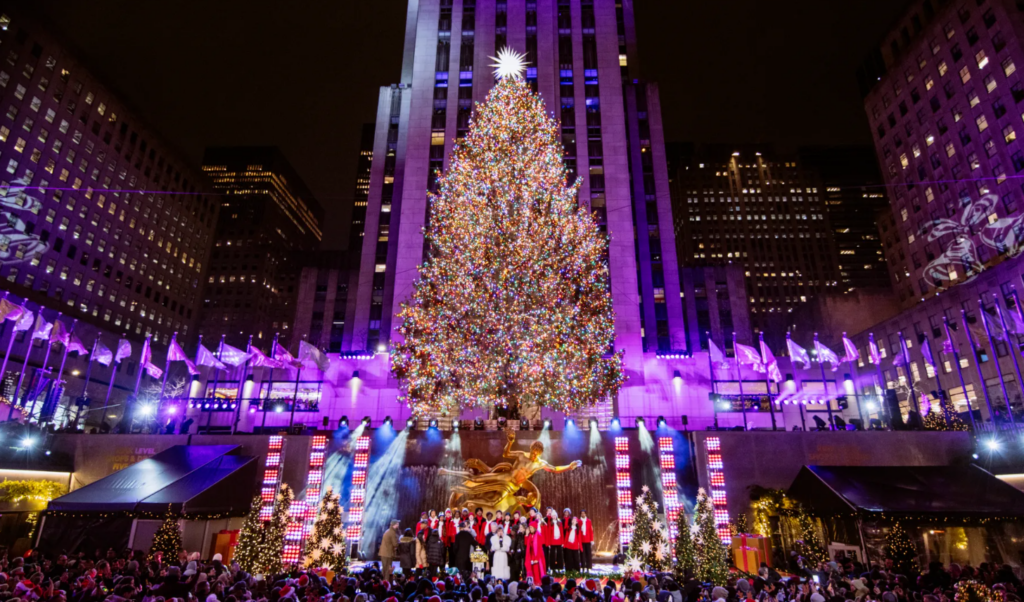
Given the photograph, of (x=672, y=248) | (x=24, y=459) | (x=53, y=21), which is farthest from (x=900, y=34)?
(x=53, y=21)

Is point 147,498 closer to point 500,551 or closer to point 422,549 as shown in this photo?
point 422,549

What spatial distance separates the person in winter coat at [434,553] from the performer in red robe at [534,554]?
2720 mm

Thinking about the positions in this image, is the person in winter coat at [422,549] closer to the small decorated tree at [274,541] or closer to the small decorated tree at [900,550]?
the small decorated tree at [274,541]

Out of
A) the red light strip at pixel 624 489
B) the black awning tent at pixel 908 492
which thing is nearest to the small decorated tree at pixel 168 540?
the red light strip at pixel 624 489

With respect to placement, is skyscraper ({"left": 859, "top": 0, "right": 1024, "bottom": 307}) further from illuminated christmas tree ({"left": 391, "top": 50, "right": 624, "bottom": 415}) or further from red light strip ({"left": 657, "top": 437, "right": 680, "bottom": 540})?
red light strip ({"left": 657, "top": 437, "right": 680, "bottom": 540})

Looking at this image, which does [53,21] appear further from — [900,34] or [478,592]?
[900,34]

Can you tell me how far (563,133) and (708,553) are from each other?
120 ft

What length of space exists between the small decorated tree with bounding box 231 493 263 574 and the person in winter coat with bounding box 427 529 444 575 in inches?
201

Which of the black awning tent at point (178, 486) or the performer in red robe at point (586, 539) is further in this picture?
the performer in red robe at point (586, 539)

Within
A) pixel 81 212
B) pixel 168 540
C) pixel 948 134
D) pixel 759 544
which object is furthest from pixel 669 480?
pixel 81 212

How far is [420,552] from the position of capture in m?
17.8

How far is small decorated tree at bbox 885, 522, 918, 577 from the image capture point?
18.0 metres

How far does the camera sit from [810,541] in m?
19.8

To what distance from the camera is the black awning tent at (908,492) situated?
18.4 meters
